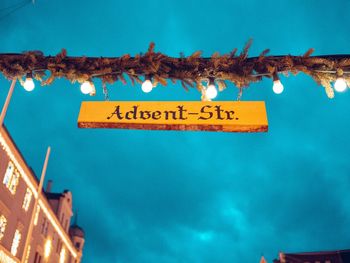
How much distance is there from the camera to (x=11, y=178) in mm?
21125

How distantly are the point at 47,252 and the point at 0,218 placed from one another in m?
10.6

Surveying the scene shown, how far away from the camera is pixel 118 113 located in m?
4.55

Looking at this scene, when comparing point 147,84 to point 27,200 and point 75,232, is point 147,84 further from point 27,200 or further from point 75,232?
point 75,232

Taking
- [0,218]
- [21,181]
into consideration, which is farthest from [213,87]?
[21,181]

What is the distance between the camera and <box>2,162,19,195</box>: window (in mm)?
20312

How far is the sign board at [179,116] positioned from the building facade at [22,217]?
11.8m

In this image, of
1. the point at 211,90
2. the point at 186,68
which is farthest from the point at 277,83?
the point at 186,68

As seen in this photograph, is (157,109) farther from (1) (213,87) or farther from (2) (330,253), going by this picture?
(2) (330,253)

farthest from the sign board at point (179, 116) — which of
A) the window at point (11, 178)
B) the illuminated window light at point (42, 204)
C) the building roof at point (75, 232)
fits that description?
the building roof at point (75, 232)

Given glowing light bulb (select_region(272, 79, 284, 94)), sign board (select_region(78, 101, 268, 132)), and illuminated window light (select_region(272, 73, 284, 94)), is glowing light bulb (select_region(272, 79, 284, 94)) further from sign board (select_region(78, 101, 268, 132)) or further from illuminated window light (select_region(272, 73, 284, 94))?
sign board (select_region(78, 101, 268, 132))

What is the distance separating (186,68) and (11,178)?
2019 cm

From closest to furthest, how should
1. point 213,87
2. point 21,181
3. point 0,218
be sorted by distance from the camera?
point 213,87
point 0,218
point 21,181

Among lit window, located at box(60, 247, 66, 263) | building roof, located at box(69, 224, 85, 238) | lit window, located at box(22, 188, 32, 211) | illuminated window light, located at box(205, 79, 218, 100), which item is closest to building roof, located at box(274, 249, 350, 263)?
lit window, located at box(60, 247, 66, 263)

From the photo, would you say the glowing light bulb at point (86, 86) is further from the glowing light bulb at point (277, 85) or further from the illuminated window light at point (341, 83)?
the illuminated window light at point (341, 83)
